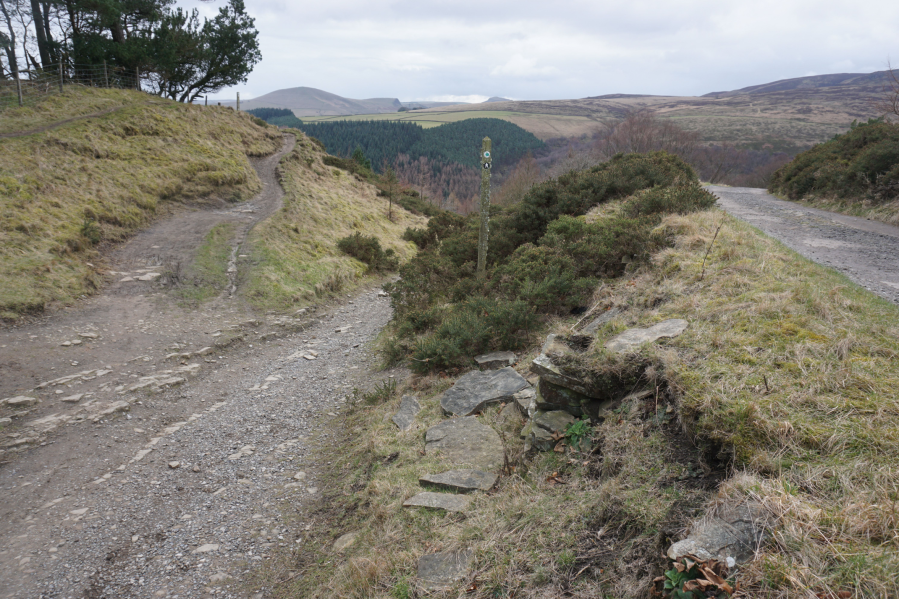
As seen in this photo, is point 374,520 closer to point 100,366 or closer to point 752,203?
point 100,366

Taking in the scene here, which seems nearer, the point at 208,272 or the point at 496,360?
the point at 496,360

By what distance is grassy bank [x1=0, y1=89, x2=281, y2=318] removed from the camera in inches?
393

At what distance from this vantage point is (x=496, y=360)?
23.0ft

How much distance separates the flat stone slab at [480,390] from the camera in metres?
5.96

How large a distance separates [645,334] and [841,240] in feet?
27.9

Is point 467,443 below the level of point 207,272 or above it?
below

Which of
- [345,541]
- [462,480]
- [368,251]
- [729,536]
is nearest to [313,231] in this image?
[368,251]

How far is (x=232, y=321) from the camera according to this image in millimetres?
10914

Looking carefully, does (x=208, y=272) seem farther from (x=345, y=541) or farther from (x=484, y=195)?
(x=345, y=541)

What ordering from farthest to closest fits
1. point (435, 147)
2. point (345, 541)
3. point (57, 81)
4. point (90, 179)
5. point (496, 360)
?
point (435, 147), point (57, 81), point (90, 179), point (496, 360), point (345, 541)

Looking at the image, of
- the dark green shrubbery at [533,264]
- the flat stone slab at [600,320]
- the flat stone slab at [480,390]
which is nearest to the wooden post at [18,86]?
the dark green shrubbery at [533,264]

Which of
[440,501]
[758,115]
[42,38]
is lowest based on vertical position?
[440,501]

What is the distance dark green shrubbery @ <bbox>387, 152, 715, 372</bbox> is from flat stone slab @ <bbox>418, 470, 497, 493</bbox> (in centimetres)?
280

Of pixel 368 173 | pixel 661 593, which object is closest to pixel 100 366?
pixel 661 593
